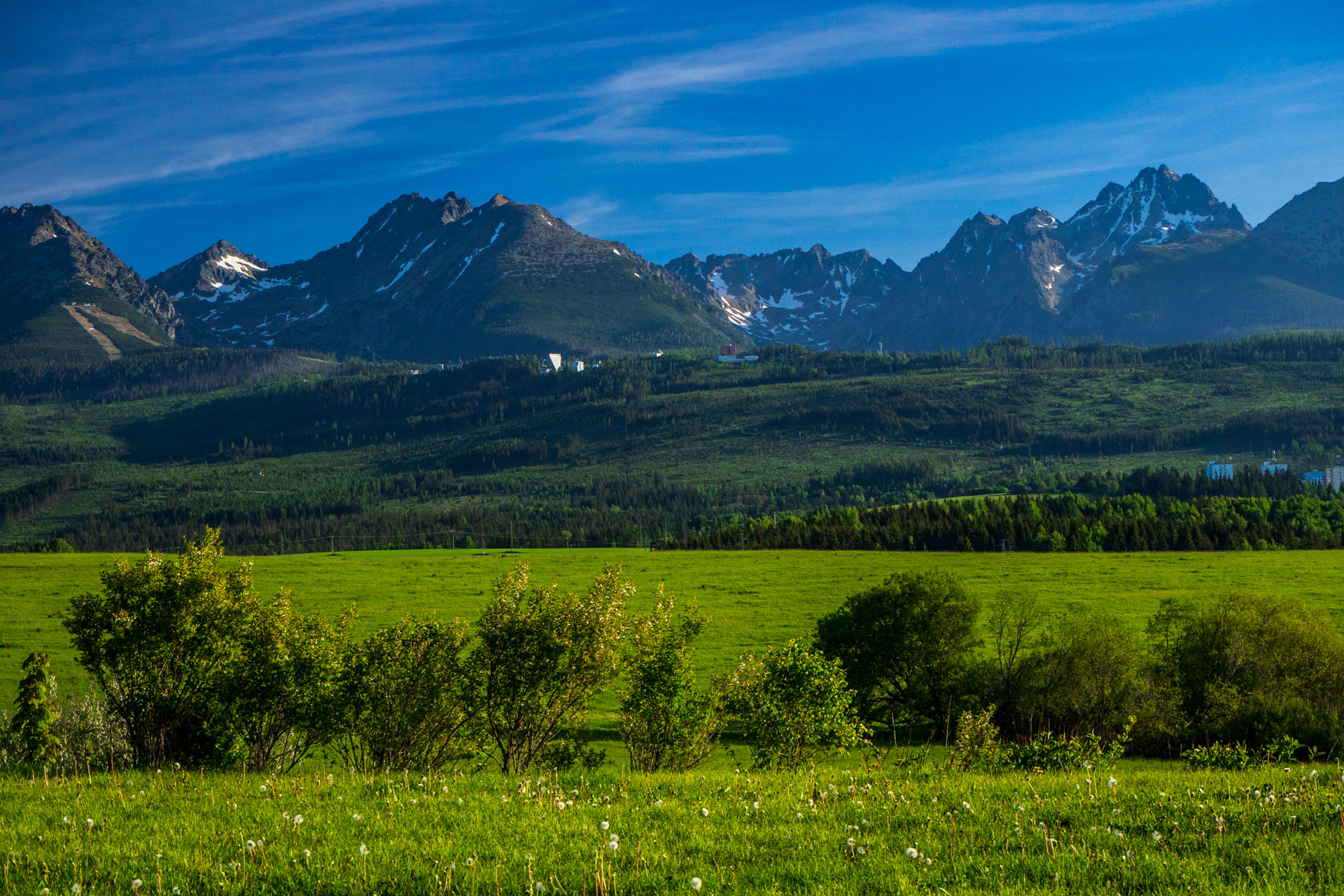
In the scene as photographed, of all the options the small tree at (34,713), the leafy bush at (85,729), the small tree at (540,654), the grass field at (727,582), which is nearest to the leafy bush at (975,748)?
the small tree at (540,654)

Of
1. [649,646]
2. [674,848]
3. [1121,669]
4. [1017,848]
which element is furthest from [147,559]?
[1121,669]

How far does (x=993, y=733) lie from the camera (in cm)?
2586

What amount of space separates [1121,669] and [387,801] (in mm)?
58200

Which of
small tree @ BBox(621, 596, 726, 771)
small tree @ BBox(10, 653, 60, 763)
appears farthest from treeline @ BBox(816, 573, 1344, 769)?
small tree @ BBox(10, 653, 60, 763)

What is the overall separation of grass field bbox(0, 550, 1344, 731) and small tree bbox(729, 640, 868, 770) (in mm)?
41010

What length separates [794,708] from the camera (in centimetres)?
3303

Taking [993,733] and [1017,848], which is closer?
[1017,848]

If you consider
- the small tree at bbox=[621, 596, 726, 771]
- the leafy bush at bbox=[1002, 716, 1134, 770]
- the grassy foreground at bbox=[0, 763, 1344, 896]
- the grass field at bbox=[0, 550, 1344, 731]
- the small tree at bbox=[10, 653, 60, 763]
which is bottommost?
the grass field at bbox=[0, 550, 1344, 731]

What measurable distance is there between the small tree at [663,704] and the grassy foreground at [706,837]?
17.9 meters

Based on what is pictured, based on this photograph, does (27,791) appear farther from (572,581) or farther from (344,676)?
(572,581)

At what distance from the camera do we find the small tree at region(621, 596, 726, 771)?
1377 inches

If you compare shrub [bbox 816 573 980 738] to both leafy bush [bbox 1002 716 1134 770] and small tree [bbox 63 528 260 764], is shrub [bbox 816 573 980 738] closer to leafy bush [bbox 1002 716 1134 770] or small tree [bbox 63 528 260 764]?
small tree [bbox 63 528 260 764]

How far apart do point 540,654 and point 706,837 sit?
60.2 feet

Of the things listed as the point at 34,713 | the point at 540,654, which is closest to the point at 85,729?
the point at 34,713
